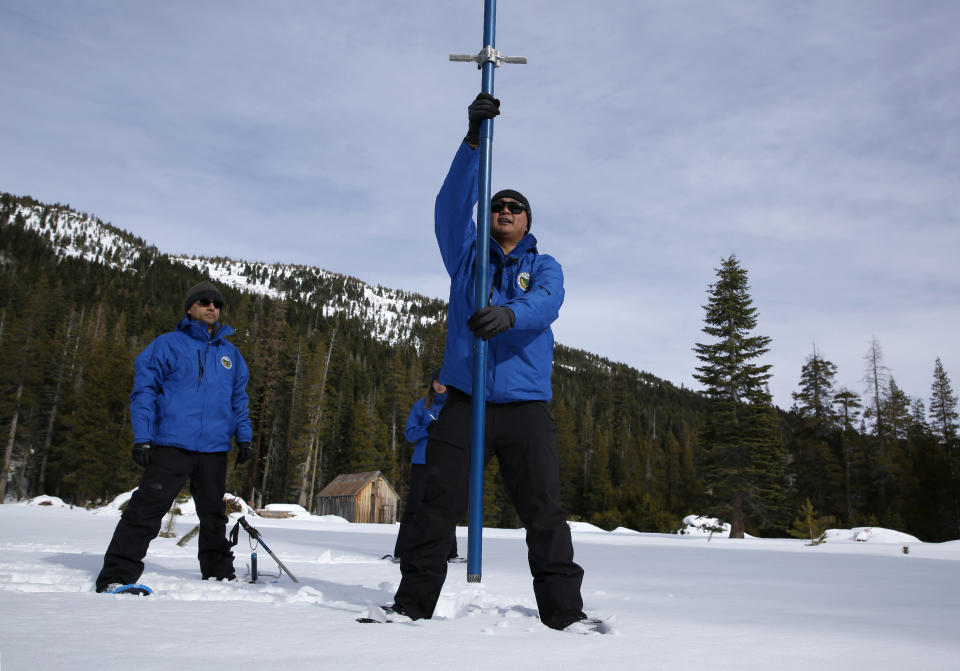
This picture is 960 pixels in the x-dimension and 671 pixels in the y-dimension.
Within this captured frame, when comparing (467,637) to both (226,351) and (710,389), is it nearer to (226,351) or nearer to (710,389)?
(226,351)

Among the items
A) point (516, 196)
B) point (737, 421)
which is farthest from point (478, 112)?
point (737, 421)

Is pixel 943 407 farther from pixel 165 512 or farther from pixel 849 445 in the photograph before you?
pixel 165 512

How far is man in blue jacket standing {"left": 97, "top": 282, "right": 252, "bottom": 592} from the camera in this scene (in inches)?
147

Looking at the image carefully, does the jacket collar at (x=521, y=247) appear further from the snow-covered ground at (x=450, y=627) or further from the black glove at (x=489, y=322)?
the snow-covered ground at (x=450, y=627)

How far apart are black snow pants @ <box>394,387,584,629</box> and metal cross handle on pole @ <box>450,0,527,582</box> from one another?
0.22ft

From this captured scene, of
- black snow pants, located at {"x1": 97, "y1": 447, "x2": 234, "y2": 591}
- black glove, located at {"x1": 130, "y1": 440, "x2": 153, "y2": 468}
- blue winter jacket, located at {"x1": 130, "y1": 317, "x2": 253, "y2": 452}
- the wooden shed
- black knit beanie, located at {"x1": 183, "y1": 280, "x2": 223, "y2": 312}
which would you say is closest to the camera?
black snow pants, located at {"x1": 97, "y1": 447, "x2": 234, "y2": 591}

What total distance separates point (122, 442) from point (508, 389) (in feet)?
150

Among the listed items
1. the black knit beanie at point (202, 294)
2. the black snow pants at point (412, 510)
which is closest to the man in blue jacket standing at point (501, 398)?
the black knit beanie at point (202, 294)

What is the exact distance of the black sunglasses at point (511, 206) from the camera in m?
3.17

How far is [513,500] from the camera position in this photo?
2729 mm

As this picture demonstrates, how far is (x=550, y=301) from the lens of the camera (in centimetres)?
279

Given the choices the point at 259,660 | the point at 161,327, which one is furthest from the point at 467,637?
the point at 161,327

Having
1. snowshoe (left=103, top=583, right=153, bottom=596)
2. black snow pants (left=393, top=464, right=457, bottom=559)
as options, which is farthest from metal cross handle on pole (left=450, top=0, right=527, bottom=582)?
black snow pants (left=393, top=464, right=457, bottom=559)

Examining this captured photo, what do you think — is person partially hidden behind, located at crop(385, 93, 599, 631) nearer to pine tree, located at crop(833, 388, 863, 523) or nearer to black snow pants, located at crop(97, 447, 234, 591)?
black snow pants, located at crop(97, 447, 234, 591)
